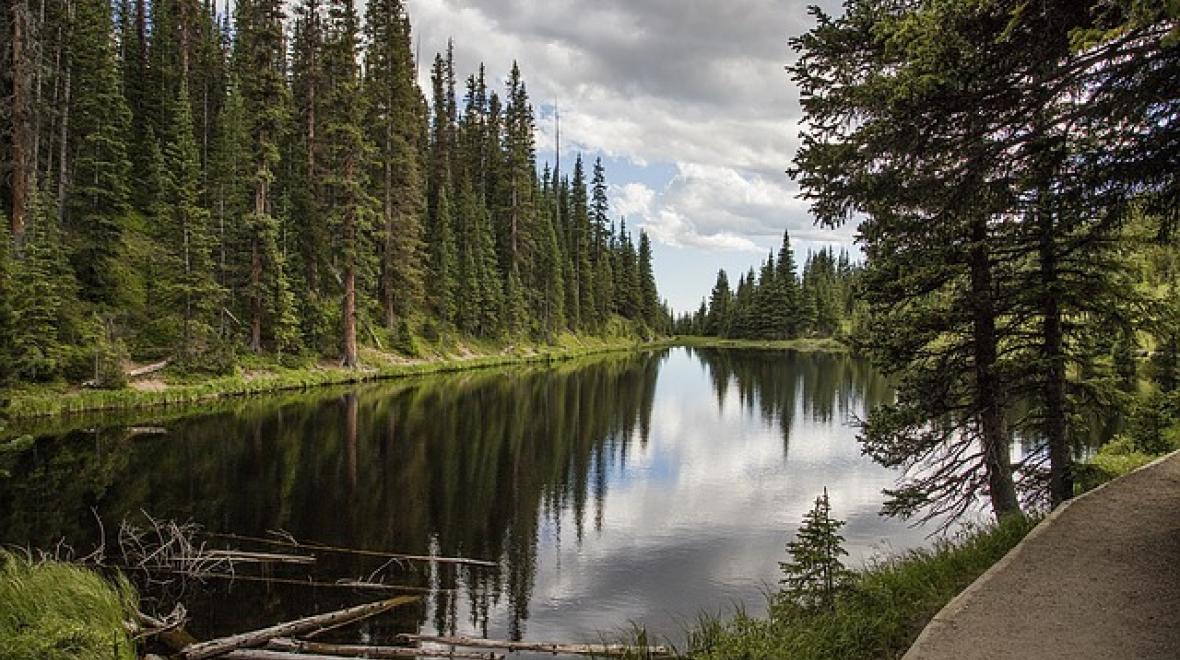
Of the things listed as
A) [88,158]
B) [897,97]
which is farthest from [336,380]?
[897,97]

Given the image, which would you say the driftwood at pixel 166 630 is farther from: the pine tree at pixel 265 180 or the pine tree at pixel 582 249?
the pine tree at pixel 582 249

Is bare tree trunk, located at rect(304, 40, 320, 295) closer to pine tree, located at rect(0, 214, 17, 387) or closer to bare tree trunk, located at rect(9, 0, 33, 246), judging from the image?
bare tree trunk, located at rect(9, 0, 33, 246)

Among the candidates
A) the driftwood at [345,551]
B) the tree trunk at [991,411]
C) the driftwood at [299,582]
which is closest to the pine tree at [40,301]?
the driftwood at [345,551]

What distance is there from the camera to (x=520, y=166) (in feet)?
232

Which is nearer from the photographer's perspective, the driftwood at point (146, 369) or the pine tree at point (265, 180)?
the driftwood at point (146, 369)

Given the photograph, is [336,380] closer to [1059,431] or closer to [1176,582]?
[1059,431]

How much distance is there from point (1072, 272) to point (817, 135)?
4.29 m

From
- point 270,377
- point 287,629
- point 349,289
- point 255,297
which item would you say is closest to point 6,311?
point 287,629

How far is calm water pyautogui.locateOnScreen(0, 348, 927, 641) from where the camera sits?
39.0 ft

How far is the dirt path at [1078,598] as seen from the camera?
541 cm

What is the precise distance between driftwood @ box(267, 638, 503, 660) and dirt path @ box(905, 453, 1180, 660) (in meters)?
5.91

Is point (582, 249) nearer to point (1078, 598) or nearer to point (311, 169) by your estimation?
point (311, 169)

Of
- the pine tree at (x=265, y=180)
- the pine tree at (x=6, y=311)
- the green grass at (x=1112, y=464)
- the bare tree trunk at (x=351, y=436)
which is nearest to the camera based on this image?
the green grass at (x=1112, y=464)

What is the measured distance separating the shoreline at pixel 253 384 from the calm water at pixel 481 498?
1441 mm
